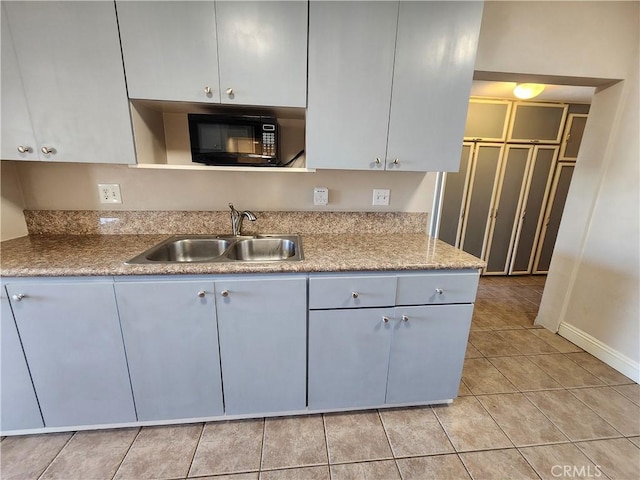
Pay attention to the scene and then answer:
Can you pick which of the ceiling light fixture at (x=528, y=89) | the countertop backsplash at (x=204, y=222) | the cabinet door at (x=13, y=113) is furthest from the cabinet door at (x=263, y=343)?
the ceiling light fixture at (x=528, y=89)

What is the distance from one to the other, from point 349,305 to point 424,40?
1.33m

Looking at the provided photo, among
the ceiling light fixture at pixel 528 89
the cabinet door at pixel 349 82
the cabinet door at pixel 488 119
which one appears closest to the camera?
the cabinet door at pixel 349 82

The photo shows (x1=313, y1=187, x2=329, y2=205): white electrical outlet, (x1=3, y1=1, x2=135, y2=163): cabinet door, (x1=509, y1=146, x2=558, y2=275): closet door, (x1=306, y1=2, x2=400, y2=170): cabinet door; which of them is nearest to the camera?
(x1=3, y1=1, x2=135, y2=163): cabinet door

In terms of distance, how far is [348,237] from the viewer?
5.77ft

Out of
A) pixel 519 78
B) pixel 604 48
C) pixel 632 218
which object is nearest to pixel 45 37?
pixel 519 78

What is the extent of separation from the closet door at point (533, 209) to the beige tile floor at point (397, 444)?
6.51ft

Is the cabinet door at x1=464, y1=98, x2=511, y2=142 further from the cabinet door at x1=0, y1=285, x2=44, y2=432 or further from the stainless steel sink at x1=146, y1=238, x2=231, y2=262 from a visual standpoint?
the cabinet door at x1=0, y1=285, x2=44, y2=432

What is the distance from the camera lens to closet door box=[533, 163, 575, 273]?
3271 millimetres

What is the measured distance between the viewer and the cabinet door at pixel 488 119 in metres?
3.00

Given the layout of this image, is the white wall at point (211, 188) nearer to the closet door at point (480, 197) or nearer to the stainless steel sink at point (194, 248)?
the stainless steel sink at point (194, 248)

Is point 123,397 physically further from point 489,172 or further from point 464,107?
point 489,172

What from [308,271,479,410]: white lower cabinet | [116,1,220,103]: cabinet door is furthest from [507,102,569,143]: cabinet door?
[116,1,220,103]: cabinet door

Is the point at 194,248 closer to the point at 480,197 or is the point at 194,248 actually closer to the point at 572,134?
the point at 480,197

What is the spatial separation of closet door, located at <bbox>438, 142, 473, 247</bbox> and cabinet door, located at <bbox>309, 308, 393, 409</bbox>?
2348 millimetres
